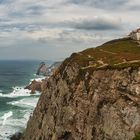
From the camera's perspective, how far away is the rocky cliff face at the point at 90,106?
201 ft

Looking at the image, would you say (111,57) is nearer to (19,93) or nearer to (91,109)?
(91,109)

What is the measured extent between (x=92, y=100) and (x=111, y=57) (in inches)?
585

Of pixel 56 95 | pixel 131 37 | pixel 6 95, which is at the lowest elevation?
pixel 6 95

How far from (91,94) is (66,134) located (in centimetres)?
865

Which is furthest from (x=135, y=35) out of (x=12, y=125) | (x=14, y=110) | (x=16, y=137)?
(x=14, y=110)

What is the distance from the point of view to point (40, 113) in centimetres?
8238

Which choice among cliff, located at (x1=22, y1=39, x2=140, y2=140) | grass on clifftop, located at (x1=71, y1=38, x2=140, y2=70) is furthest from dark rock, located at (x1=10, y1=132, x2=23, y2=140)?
grass on clifftop, located at (x1=71, y1=38, x2=140, y2=70)

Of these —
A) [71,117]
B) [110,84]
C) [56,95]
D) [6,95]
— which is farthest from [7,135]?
[6,95]

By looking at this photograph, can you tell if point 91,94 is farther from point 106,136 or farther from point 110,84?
point 106,136

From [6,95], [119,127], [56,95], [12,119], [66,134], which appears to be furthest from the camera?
[6,95]

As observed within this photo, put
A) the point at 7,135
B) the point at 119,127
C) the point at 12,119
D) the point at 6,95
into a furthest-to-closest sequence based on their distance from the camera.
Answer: the point at 6,95 < the point at 12,119 < the point at 7,135 < the point at 119,127

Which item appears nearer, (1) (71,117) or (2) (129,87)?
(2) (129,87)

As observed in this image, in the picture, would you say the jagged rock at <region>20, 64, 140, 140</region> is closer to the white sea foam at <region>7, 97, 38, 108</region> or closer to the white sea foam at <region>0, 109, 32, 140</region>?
the white sea foam at <region>0, 109, 32, 140</region>

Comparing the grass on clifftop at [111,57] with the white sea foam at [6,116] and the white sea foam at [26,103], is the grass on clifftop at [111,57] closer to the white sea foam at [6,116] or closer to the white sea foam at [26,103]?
the white sea foam at [6,116]
